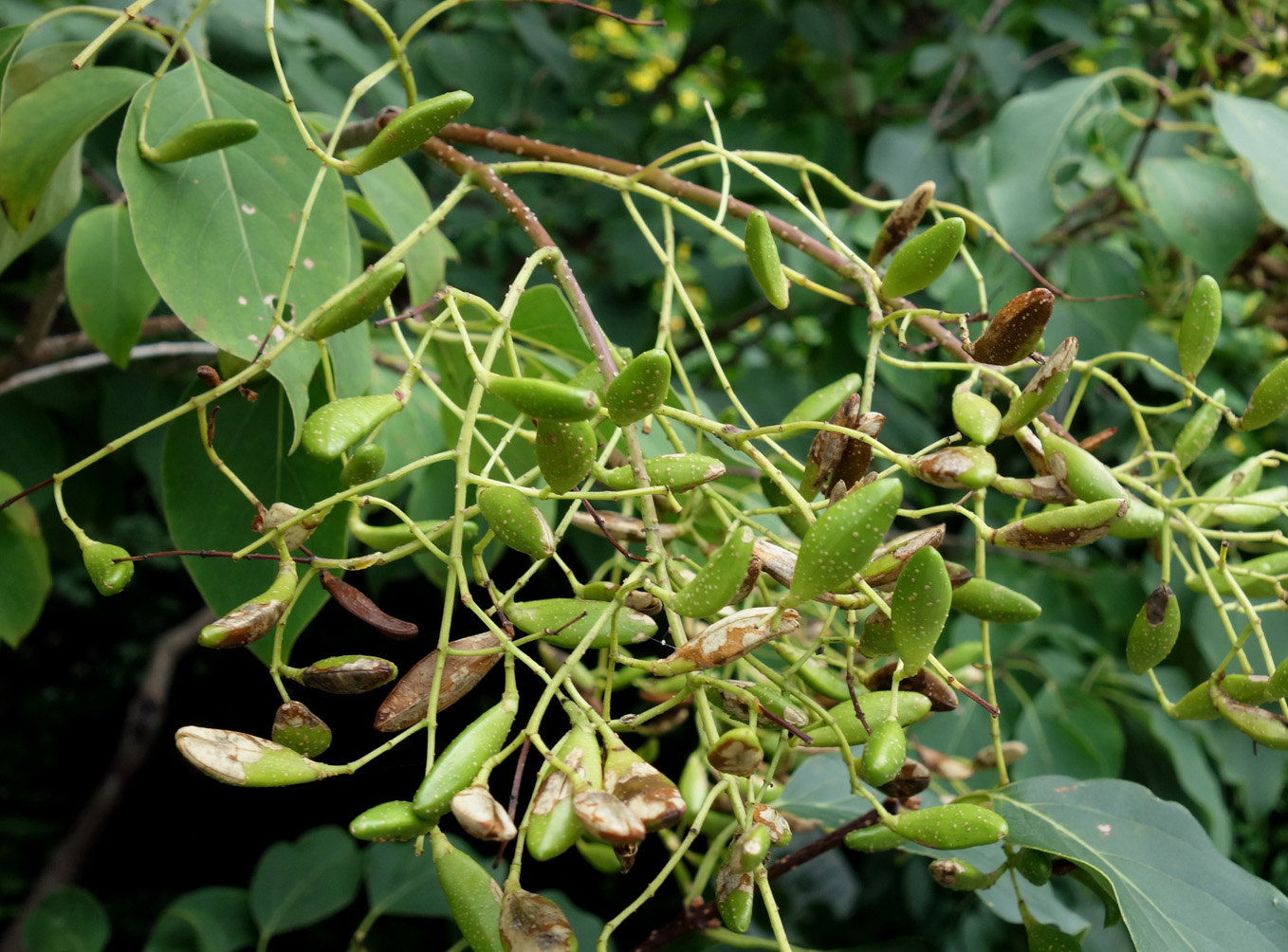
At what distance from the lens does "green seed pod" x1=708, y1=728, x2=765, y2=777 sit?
31cm

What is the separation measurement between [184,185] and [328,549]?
215 mm

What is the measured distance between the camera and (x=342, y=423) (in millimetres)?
346

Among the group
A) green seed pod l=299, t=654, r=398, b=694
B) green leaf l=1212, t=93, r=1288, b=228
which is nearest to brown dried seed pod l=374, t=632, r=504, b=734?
green seed pod l=299, t=654, r=398, b=694

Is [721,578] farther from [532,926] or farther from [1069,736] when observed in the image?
[1069,736]

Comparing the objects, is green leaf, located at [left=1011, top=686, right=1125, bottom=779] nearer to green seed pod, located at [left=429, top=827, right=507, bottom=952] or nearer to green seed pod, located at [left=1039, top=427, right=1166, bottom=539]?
green seed pod, located at [left=1039, top=427, right=1166, bottom=539]

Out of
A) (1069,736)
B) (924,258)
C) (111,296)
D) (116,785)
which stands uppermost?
(924,258)

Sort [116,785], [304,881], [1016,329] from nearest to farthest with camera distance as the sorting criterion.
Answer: [1016,329], [304,881], [116,785]

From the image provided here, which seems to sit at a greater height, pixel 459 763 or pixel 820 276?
pixel 459 763

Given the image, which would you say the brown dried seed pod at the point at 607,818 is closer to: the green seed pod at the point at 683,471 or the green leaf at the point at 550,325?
the green seed pod at the point at 683,471

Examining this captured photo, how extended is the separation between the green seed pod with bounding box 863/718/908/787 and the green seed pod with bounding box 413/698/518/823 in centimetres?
13

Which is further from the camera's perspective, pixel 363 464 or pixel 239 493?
pixel 239 493

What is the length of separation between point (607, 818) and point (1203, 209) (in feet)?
3.29

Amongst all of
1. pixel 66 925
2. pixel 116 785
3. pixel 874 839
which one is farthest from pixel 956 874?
pixel 116 785

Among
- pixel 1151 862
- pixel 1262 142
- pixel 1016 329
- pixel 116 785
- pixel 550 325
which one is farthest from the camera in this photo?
pixel 116 785
